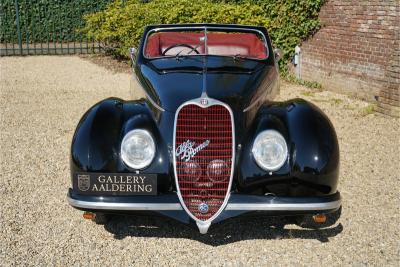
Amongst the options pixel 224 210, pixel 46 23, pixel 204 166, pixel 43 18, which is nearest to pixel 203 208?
pixel 224 210

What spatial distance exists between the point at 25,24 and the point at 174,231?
450 inches

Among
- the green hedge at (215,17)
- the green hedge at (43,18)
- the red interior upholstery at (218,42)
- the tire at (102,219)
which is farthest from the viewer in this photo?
the green hedge at (43,18)

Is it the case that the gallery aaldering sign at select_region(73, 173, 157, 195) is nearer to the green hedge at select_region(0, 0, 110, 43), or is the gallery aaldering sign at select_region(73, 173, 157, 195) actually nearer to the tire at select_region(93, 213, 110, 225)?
the tire at select_region(93, 213, 110, 225)

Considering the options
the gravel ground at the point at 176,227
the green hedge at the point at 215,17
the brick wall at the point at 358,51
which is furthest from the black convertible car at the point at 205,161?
the green hedge at the point at 215,17

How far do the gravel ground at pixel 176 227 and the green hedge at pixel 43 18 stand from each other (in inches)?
283

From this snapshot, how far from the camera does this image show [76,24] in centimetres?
1399

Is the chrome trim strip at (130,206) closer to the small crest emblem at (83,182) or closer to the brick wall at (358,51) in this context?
the small crest emblem at (83,182)

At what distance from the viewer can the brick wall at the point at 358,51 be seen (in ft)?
26.5

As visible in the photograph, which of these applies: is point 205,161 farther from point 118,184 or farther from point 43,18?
point 43,18

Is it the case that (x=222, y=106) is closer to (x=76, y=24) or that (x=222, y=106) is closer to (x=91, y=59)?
(x=91, y=59)

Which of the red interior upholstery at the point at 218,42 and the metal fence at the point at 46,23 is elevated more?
the red interior upholstery at the point at 218,42

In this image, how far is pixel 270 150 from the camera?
3.84 meters

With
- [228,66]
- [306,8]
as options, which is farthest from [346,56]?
[228,66]

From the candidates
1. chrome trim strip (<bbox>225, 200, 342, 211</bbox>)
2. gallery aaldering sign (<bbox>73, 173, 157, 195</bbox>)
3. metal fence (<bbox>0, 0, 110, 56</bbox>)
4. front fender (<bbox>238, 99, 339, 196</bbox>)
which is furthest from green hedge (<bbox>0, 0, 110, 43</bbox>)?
chrome trim strip (<bbox>225, 200, 342, 211</bbox>)
